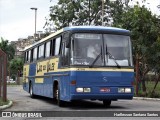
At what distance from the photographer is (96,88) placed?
16281 millimetres

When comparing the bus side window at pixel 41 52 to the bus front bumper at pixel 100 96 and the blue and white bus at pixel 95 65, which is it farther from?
the bus front bumper at pixel 100 96

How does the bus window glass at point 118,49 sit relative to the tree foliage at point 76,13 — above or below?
below

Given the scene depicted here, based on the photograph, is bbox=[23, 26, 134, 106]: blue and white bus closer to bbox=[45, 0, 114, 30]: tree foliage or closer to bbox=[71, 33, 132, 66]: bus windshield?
bbox=[71, 33, 132, 66]: bus windshield

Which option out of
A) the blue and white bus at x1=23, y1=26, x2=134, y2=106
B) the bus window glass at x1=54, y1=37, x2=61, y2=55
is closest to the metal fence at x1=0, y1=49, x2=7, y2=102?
the bus window glass at x1=54, y1=37, x2=61, y2=55

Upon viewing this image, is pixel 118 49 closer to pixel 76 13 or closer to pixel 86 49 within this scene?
pixel 86 49

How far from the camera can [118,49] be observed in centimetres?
1667

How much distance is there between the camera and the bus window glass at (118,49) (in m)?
16.5

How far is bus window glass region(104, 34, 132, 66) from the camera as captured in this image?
1655 cm

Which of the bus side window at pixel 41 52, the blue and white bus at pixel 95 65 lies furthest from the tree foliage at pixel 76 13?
the blue and white bus at pixel 95 65

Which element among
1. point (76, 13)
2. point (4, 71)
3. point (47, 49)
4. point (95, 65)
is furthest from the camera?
point (76, 13)

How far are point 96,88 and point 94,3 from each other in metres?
28.1

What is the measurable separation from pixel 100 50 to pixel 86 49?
0.55 meters

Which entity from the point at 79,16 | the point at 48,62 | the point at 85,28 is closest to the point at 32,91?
the point at 48,62

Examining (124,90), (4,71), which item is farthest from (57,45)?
(124,90)
